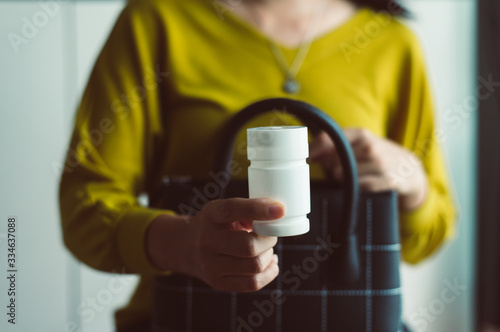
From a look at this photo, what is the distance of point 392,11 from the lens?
2.14 ft

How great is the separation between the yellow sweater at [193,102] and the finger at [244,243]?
13 centimetres

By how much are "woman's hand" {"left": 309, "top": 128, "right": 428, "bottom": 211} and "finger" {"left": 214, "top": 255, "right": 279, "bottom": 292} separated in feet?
0.39

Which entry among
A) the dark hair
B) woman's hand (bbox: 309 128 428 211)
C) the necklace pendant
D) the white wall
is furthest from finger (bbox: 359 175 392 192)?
the white wall

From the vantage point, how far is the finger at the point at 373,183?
0.48 metres

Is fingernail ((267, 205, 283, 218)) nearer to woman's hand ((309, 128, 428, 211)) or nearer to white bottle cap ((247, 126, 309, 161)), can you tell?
white bottle cap ((247, 126, 309, 161))

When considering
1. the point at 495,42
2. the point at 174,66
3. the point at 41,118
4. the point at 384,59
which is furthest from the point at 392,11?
the point at 495,42

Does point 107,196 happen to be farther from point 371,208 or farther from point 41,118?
point 41,118

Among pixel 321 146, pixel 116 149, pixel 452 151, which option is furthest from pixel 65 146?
pixel 452 151

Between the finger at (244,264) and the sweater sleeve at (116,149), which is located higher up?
the sweater sleeve at (116,149)

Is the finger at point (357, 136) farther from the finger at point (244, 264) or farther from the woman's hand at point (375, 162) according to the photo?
the finger at point (244, 264)

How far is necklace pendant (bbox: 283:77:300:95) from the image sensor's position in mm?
566

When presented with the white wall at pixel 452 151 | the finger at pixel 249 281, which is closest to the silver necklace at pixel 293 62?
the finger at pixel 249 281

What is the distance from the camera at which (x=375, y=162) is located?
0.49 metres

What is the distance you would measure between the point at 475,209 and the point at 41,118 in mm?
908
